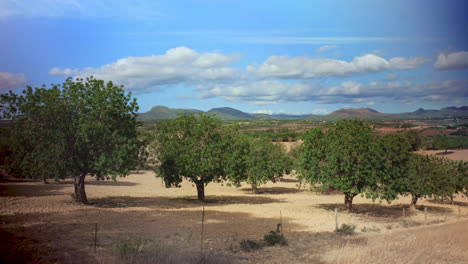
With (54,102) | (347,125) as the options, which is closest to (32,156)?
(54,102)

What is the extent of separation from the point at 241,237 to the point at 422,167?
21891 millimetres

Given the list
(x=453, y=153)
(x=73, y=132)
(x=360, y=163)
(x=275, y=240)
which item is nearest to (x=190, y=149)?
(x=73, y=132)

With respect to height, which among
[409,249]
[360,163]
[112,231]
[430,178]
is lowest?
[409,249]

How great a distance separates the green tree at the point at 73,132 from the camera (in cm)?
2105

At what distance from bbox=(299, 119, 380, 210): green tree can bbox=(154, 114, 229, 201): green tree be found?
7.26 metres

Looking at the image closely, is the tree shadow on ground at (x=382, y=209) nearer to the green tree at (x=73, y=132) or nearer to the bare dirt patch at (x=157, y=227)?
the bare dirt patch at (x=157, y=227)

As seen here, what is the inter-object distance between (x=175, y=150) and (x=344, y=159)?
44.1 feet

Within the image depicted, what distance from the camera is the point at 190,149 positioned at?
2792 centimetres

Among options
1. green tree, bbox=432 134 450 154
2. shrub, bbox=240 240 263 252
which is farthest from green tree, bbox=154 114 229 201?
green tree, bbox=432 134 450 154

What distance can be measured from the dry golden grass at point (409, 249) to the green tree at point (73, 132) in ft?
49.5

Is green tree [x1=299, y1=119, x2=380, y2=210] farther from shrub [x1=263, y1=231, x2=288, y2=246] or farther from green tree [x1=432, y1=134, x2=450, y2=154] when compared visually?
green tree [x1=432, y1=134, x2=450, y2=154]

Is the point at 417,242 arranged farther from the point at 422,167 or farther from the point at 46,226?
the point at 422,167

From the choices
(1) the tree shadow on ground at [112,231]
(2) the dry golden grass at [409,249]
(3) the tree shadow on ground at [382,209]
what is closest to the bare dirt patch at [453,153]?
(3) the tree shadow on ground at [382,209]

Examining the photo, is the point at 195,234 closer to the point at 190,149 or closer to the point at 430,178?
the point at 190,149
